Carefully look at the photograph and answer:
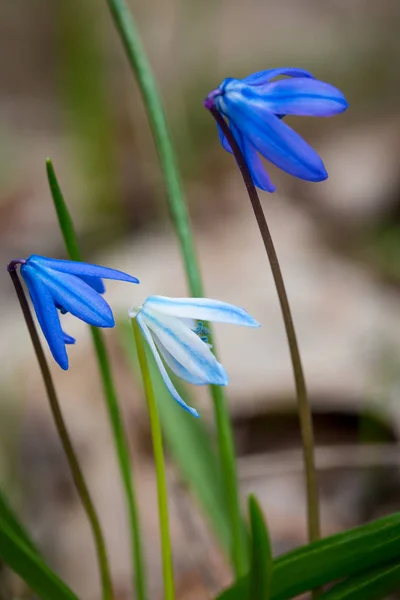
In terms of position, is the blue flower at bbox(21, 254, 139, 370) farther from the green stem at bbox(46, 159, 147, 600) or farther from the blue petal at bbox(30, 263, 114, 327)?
the green stem at bbox(46, 159, 147, 600)

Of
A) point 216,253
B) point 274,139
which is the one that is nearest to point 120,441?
point 274,139

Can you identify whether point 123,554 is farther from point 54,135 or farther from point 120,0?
point 54,135

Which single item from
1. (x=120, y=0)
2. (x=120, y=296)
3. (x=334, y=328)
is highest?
(x=120, y=0)

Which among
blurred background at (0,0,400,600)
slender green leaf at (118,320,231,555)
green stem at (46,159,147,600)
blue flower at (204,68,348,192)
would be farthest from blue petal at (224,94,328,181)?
blurred background at (0,0,400,600)

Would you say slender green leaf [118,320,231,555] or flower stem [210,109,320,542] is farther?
slender green leaf [118,320,231,555]

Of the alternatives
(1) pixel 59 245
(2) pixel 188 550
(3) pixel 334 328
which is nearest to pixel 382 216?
(3) pixel 334 328

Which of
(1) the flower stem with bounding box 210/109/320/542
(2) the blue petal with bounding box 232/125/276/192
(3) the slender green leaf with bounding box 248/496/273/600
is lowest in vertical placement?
(3) the slender green leaf with bounding box 248/496/273/600
